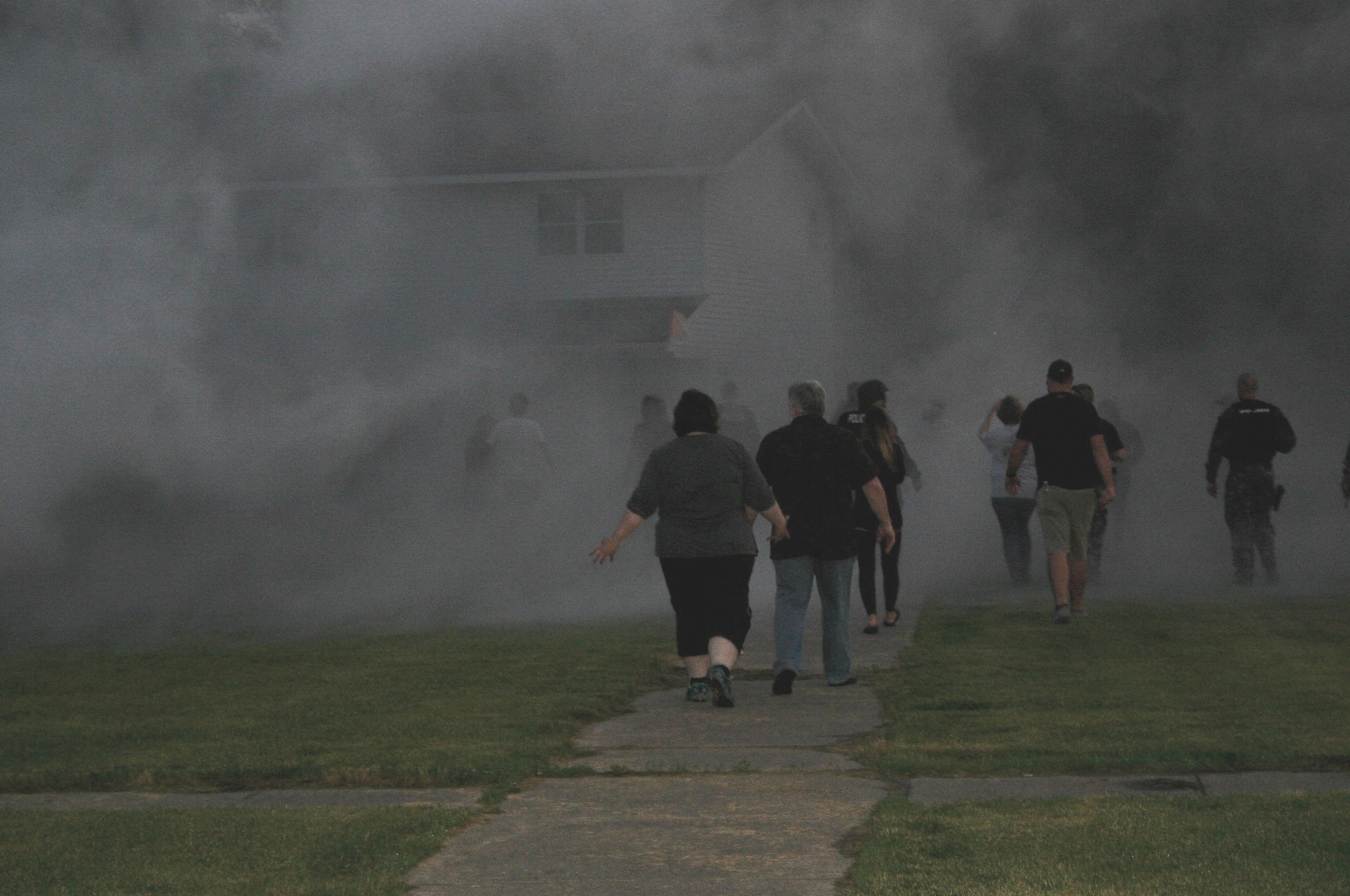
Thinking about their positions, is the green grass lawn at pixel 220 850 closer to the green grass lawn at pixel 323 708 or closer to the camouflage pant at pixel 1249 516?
the green grass lawn at pixel 323 708

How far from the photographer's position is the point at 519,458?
1498cm

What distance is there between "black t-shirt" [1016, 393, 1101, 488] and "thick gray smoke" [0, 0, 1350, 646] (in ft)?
10.8

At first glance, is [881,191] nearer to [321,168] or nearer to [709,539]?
[321,168]

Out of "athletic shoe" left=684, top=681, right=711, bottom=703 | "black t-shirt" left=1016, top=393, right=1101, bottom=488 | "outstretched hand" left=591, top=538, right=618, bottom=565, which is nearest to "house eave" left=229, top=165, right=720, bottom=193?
"black t-shirt" left=1016, top=393, right=1101, bottom=488

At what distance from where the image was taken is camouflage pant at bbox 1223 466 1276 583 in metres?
14.2

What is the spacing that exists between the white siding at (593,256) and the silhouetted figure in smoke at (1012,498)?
1248 centimetres

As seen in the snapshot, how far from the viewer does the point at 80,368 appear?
38.5ft

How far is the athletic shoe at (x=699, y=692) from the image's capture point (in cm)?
830

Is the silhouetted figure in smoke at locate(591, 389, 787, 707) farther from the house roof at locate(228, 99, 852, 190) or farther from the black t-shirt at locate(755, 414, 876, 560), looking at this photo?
the house roof at locate(228, 99, 852, 190)

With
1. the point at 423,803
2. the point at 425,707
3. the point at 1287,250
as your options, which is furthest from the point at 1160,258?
the point at 423,803

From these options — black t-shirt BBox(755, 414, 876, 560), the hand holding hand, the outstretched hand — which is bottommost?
the outstretched hand

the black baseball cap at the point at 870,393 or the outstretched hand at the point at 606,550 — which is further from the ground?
the black baseball cap at the point at 870,393

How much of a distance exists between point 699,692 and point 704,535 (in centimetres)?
70

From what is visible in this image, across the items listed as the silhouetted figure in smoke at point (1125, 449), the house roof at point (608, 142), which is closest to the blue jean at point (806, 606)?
the silhouetted figure in smoke at point (1125, 449)
